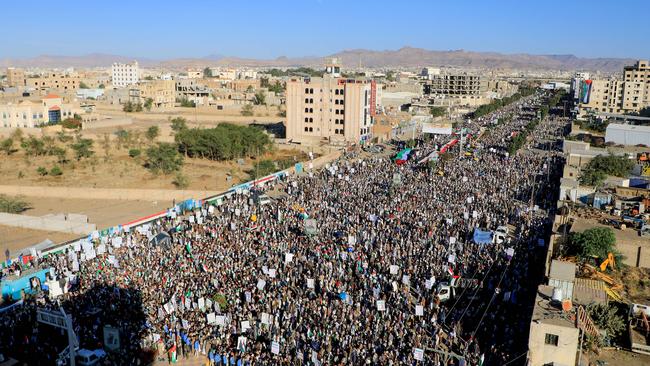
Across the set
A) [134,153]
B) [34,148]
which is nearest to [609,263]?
[134,153]

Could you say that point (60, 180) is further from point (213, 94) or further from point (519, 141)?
point (213, 94)

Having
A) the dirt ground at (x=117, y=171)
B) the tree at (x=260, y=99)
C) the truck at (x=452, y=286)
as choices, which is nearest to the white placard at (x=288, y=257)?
the truck at (x=452, y=286)

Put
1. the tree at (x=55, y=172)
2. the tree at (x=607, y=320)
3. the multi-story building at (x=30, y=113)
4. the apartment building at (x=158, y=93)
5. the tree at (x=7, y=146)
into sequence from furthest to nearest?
the apartment building at (x=158, y=93), the multi-story building at (x=30, y=113), the tree at (x=7, y=146), the tree at (x=55, y=172), the tree at (x=607, y=320)

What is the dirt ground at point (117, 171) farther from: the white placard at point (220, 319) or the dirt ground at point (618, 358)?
the dirt ground at point (618, 358)

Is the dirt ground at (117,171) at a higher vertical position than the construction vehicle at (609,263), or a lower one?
lower

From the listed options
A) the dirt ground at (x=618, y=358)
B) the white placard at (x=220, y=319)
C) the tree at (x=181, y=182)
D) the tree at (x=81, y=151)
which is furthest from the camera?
the tree at (x=81, y=151)

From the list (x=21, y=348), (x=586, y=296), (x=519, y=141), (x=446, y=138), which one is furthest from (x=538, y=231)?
(x=446, y=138)
